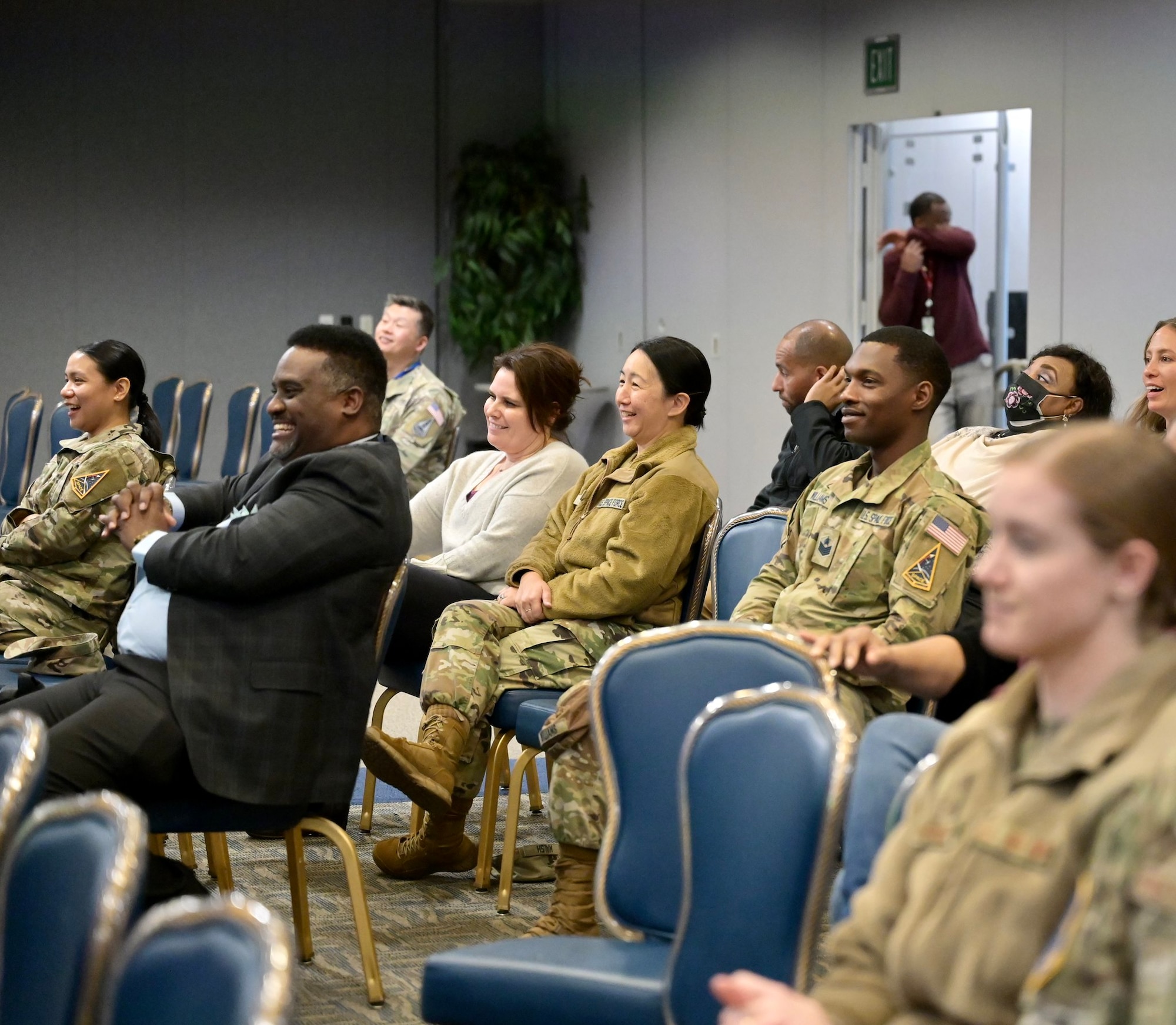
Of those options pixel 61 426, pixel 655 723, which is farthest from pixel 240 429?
pixel 655 723

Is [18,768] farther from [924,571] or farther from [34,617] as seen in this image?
[34,617]

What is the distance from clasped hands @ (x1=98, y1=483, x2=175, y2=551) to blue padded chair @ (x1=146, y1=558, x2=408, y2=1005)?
44 cm

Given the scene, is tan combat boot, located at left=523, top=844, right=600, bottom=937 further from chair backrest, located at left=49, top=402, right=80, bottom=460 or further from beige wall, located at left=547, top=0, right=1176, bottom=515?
chair backrest, located at left=49, top=402, right=80, bottom=460

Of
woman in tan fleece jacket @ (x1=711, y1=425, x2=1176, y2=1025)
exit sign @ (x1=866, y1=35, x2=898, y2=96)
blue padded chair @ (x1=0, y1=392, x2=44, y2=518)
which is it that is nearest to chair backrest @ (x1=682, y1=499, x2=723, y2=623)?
woman in tan fleece jacket @ (x1=711, y1=425, x2=1176, y2=1025)

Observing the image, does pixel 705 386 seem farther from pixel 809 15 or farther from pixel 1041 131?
pixel 809 15

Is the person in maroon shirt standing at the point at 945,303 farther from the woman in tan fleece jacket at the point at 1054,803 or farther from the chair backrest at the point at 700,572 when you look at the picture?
the woman in tan fleece jacket at the point at 1054,803

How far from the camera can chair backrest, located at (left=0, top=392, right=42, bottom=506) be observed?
725cm

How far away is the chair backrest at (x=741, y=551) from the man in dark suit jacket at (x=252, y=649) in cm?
92

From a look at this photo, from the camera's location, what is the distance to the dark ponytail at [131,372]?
4.00m

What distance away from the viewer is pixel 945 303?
7312 mm

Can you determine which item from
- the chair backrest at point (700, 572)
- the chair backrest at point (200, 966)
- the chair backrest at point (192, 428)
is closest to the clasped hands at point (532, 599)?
the chair backrest at point (700, 572)

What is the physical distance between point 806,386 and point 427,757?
4.89ft

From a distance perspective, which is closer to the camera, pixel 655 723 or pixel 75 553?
pixel 655 723

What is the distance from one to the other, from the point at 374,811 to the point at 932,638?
222 centimetres
